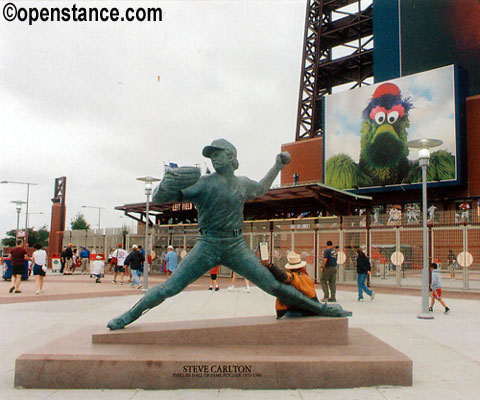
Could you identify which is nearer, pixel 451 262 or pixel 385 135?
pixel 451 262

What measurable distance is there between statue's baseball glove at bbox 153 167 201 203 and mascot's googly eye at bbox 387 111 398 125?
33.1m

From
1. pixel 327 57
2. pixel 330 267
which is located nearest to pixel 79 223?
pixel 327 57

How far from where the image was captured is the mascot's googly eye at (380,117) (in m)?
36.7

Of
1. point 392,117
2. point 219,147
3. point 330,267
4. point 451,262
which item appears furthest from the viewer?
point 392,117

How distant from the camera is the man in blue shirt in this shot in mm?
5543

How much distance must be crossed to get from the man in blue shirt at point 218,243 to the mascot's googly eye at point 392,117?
32.6 meters

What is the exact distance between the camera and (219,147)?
579 centimetres

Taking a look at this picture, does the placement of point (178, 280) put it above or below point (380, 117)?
below

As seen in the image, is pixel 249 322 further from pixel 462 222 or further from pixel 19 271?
pixel 462 222

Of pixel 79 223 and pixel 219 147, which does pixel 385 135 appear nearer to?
pixel 219 147

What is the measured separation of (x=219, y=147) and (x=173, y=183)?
78 cm

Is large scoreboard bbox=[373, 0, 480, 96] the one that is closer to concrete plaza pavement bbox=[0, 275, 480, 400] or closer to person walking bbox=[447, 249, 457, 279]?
person walking bbox=[447, 249, 457, 279]

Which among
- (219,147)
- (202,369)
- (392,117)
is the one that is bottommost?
(202,369)

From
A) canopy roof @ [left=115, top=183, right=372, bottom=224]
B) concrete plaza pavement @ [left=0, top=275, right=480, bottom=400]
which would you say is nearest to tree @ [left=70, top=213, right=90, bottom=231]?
canopy roof @ [left=115, top=183, right=372, bottom=224]
